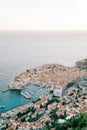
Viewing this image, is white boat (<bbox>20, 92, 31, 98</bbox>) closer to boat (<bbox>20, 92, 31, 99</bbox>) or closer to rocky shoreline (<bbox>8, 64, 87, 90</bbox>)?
boat (<bbox>20, 92, 31, 99</bbox>)

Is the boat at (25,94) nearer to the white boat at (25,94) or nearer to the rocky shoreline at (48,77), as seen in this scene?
the white boat at (25,94)

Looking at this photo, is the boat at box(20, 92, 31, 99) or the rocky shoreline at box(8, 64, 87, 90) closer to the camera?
the boat at box(20, 92, 31, 99)

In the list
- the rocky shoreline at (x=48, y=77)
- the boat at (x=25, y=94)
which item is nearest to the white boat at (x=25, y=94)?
the boat at (x=25, y=94)

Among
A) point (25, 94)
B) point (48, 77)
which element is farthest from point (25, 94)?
point (48, 77)

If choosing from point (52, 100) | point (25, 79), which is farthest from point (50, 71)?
point (52, 100)

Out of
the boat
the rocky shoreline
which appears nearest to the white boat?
the boat

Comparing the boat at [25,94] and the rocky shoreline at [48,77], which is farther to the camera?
the rocky shoreline at [48,77]

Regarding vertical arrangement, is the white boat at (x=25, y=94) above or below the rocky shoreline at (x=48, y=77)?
below

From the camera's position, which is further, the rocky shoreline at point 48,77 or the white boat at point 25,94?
the rocky shoreline at point 48,77

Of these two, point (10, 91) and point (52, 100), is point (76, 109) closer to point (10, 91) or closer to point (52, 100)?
point (52, 100)

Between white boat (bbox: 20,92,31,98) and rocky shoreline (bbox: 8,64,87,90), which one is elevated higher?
rocky shoreline (bbox: 8,64,87,90)

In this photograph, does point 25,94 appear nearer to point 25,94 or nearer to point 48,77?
point 25,94

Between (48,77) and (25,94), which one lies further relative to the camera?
(48,77)
